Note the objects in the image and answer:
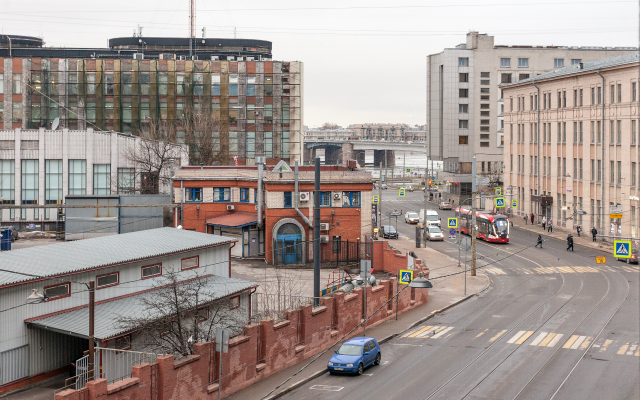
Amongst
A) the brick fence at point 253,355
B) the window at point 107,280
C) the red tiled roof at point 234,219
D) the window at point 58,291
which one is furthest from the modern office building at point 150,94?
the window at point 58,291

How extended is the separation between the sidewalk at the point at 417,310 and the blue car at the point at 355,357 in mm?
936

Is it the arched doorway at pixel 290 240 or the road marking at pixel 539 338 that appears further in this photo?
the arched doorway at pixel 290 240

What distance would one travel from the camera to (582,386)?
26.2m

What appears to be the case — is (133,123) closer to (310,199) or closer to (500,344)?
(310,199)

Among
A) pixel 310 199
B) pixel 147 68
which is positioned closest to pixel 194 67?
pixel 147 68

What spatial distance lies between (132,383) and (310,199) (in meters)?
33.4

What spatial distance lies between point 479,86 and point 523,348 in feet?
309

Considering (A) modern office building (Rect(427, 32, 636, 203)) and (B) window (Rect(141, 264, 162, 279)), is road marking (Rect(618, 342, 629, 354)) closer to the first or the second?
(B) window (Rect(141, 264, 162, 279))

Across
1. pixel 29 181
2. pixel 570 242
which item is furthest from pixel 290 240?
pixel 29 181

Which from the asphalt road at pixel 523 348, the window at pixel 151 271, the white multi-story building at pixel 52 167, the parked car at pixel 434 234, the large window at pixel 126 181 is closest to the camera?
the asphalt road at pixel 523 348

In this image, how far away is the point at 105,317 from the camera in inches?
1103

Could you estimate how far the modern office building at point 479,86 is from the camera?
116619mm

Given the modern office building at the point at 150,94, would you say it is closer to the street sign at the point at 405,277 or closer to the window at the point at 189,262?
the street sign at the point at 405,277

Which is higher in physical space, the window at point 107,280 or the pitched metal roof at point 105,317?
the window at point 107,280
